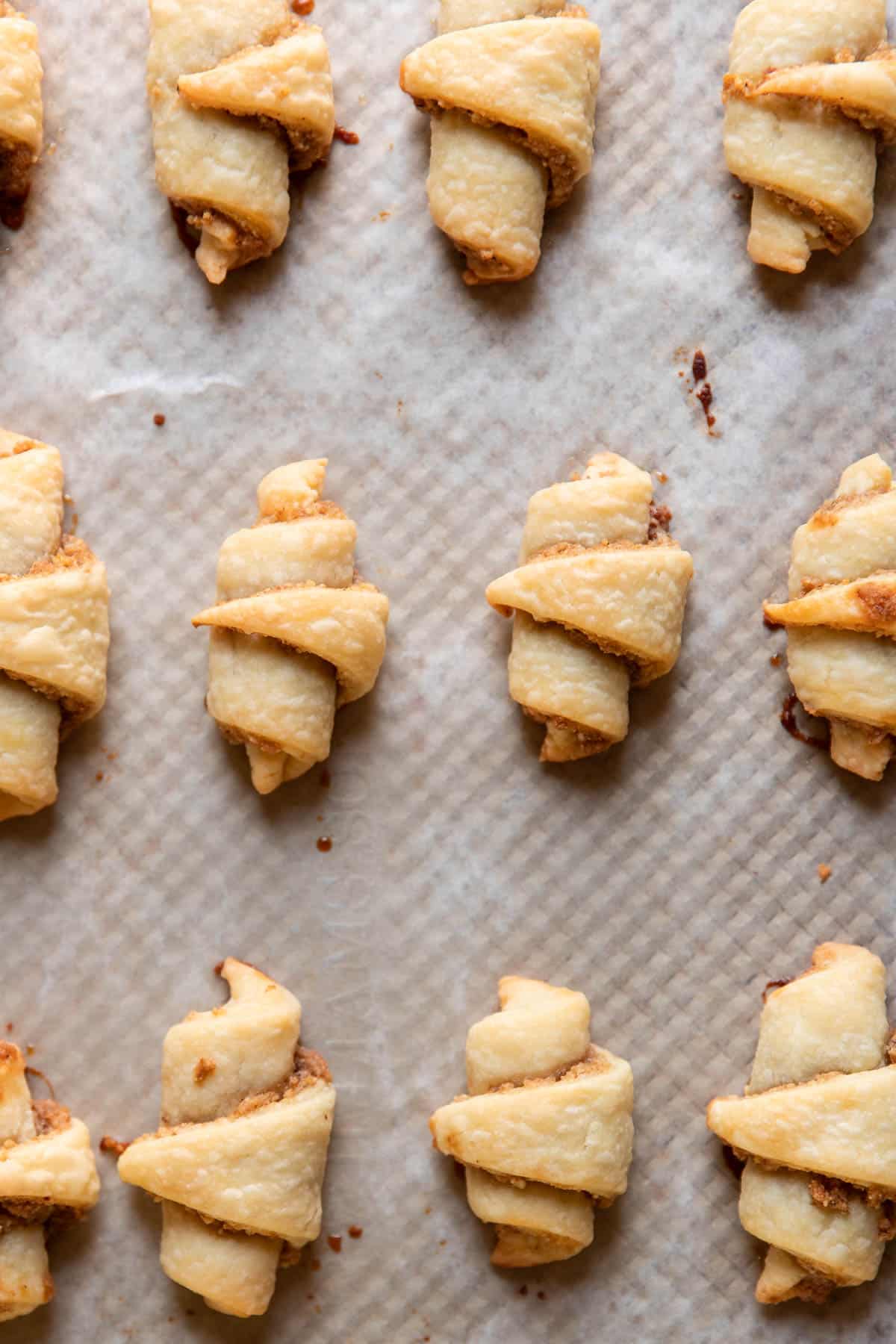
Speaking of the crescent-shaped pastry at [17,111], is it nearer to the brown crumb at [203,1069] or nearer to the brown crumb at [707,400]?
the brown crumb at [707,400]

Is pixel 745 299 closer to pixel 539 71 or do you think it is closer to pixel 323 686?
pixel 539 71

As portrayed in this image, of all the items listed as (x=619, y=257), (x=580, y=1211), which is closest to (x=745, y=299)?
(x=619, y=257)

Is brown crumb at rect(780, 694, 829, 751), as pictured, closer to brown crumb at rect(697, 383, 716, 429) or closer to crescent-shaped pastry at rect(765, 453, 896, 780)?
crescent-shaped pastry at rect(765, 453, 896, 780)

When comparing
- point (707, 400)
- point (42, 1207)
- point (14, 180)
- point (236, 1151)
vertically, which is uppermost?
point (14, 180)

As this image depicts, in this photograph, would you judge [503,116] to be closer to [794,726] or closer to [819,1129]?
[794,726]

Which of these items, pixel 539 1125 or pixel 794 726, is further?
pixel 794 726

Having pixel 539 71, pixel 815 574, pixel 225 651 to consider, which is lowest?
pixel 225 651

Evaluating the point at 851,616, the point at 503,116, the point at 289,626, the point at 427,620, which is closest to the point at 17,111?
the point at 503,116

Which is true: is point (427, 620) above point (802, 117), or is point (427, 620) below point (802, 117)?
below
